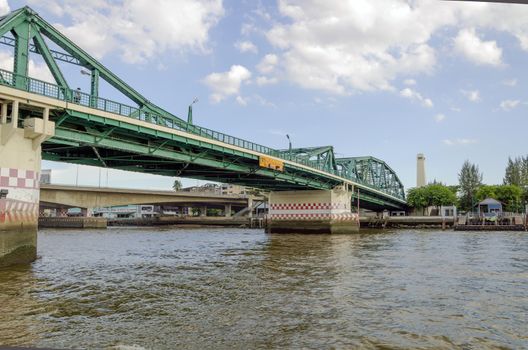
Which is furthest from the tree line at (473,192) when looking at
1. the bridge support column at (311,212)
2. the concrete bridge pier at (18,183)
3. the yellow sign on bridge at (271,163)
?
the concrete bridge pier at (18,183)

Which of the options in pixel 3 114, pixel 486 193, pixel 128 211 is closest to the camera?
pixel 3 114

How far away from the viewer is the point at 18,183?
65.1 ft

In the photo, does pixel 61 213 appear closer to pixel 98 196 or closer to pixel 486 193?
pixel 98 196

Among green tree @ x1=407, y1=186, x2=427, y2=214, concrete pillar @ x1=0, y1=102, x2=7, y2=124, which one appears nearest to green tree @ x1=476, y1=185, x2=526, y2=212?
green tree @ x1=407, y1=186, x2=427, y2=214

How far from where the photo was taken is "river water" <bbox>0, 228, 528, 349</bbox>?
8422mm

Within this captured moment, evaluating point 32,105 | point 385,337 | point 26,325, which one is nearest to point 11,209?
point 32,105

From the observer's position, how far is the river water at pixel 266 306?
8.42m

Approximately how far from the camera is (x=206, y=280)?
16.4 metres

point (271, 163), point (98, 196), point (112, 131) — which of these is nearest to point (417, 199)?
point (271, 163)

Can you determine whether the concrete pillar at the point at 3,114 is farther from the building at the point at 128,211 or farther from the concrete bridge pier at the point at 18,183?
the building at the point at 128,211

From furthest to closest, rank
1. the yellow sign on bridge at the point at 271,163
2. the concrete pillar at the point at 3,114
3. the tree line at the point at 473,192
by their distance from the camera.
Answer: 1. the tree line at the point at 473,192
2. the yellow sign on bridge at the point at 271,163
3. the concrete pillar at the point at 3,114

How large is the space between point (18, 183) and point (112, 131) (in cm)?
888

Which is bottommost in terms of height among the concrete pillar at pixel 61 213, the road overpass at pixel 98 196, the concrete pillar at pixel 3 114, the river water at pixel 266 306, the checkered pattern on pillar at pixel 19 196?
the river water at pixel 266 306

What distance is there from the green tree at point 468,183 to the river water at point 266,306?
3915 inches
